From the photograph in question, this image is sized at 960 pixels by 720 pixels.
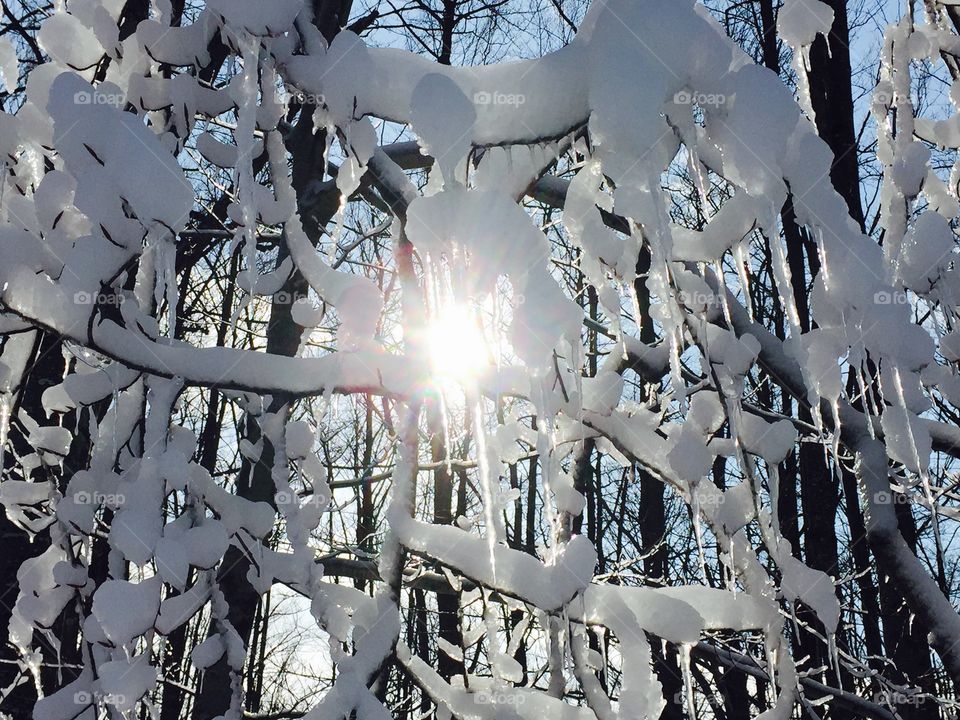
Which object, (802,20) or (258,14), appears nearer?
(258,14)

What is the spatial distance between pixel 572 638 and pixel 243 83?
4.49 feet

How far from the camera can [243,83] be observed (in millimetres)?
1326

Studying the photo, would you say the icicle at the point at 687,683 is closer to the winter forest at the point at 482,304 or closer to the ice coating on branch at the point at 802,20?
the winter forest at the point at 482,304

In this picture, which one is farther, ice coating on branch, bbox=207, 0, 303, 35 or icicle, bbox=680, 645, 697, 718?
icicle, bbox=680, 645, 697, 718

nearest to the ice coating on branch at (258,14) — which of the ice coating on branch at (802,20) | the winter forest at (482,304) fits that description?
the winter forest at (482,304)

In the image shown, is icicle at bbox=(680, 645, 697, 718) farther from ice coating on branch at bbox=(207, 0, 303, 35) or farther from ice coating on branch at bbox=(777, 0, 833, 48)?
ice coating on branch at bbox=(207, 0, 303, 35)

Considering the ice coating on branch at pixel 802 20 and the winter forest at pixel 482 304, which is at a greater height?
the ice coating on branch at pixel 802 20

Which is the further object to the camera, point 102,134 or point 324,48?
point 324,48

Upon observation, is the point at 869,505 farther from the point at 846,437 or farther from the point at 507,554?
the point at 507,554

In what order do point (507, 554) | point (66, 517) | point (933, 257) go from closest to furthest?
point (933, 257) → point (507, 554) → point (66, 517)

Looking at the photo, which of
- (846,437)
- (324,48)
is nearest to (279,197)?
(324,48)

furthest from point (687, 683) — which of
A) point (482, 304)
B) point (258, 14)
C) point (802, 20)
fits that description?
point (258, 14)

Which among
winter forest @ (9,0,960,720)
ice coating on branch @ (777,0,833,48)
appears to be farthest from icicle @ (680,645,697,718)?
ice coating on branch @ (777,0,833,48)

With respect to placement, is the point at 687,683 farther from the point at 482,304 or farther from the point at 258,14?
the point at 258,14
